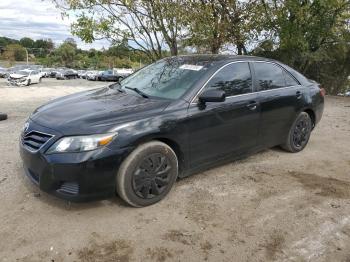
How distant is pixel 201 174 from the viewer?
4.69 meters

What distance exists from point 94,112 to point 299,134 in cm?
350

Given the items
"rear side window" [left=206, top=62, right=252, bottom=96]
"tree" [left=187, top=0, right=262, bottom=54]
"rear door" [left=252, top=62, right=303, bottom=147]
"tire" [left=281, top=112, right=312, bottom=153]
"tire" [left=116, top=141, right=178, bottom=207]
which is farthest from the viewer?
"tree" [left=187, top=0, right=262, bottom=54]

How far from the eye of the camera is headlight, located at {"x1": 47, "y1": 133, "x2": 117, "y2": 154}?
3.29m

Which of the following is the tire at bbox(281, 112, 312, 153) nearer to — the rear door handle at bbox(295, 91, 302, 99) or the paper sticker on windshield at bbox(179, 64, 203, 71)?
the rear door handle at bbox(295, 91, 302, 99)

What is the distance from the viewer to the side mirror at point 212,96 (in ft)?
12.9

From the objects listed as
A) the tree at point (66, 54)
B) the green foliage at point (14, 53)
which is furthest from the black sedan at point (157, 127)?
the tree at point (66, 54)

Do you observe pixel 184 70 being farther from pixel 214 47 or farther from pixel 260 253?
pixel 214 47

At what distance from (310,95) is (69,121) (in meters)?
3.90

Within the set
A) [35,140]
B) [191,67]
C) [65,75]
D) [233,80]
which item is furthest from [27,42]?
[35,140]

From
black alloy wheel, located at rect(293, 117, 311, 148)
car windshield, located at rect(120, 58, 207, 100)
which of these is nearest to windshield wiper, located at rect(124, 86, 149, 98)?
car windshield, located at rect(120, 58, 207, 100)

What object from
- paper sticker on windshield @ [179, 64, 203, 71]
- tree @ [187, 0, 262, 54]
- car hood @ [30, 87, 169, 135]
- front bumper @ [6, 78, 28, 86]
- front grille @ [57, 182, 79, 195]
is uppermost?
tree @ [187, 0, 262, 54]

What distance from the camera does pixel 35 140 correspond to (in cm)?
355

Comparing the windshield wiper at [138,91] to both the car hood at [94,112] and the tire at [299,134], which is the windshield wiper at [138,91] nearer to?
the car hood at [94,112]

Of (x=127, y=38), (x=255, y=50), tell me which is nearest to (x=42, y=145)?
(x=127, y=38)
